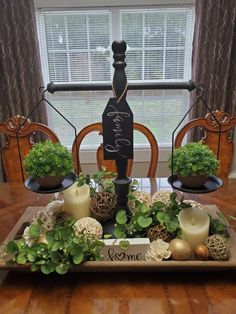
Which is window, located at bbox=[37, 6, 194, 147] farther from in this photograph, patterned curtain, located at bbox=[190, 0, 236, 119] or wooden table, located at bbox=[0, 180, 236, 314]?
wooden table, located at bbox=[0, 180, 236, 314]

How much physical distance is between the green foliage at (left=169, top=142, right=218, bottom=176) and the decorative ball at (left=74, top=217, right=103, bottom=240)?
A: 29cm

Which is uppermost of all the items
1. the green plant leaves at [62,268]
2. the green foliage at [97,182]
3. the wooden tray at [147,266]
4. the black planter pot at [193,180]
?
the black planter pot at [193,180]

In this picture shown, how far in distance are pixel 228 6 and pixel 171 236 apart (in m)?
2.12

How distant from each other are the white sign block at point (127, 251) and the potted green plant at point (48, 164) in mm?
244

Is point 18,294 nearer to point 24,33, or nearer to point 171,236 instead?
point 171,236

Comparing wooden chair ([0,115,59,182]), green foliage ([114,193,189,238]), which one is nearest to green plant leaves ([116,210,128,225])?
green foliage ([114,193,189,238])

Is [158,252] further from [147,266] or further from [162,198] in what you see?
[162,198]

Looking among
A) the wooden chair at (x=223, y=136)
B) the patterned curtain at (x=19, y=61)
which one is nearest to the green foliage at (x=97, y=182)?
the wooden chair at (x=223, y=136)

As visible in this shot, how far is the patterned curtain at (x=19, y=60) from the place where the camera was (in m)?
2.23

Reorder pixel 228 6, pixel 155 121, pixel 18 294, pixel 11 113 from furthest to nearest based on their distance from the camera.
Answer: pixel 155 121 → pixel 11 113 → pixel 228 6 → pixel 18 294

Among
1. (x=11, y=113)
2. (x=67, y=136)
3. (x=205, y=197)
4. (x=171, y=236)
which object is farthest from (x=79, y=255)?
(x=67, y=136)

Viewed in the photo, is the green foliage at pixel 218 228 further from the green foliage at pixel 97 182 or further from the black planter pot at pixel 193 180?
the green foliage at pixel 97 182

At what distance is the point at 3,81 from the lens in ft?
7.80

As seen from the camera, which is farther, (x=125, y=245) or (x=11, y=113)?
(x=11, y=113)
